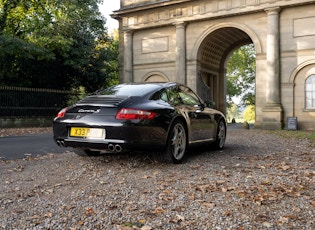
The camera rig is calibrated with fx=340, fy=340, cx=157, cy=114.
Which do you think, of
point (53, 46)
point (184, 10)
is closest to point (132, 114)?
point (53, 46)

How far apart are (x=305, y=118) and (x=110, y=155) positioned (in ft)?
49.7

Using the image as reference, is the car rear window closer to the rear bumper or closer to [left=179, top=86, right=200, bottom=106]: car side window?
[left=179, top=86, right=200, bottom=106]: car side window

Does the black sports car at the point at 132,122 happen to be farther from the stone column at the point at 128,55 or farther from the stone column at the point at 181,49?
the stone column at the point at 128,55

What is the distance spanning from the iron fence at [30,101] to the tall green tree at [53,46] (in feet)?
7.16

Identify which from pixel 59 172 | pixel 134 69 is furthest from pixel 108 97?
pixel 134 69

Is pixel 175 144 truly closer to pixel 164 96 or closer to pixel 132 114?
pixel 164 96

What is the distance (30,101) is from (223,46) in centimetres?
1456

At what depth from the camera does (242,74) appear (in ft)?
152

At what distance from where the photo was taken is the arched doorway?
74.6 feet

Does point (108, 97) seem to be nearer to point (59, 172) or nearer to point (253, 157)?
point (59, 172)

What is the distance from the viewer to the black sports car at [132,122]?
519cm

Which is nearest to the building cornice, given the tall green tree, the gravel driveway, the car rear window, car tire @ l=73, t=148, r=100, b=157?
the tall green tree

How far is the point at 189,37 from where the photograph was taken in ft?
73.4

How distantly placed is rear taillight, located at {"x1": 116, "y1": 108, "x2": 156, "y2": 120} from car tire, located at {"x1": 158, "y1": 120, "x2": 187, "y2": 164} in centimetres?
58
